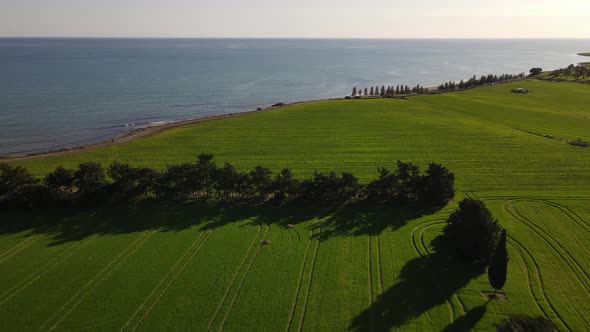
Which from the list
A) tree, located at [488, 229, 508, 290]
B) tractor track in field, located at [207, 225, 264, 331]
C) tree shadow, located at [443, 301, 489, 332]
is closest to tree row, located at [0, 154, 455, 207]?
tractor track in field, located at [207, 225, 264, 331]

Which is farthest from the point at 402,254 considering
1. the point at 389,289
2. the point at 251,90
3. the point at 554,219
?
the point at 251,90

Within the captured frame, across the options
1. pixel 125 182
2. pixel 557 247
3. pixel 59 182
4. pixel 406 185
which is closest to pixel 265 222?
pixel 406 185

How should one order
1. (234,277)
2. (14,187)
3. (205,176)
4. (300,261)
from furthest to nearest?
(205,176)
(14,187)
(300,261)
(234,277)

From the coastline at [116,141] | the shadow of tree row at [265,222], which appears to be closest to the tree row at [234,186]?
the shadow of tree row at [265,222]

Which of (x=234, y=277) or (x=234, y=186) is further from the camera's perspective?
(x=234, y=186)

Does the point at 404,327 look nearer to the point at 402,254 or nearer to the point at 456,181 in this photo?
the point at 402,254

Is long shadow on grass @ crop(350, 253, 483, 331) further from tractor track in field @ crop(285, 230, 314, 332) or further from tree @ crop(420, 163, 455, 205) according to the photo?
tree @ crop(420, 163, 455, 205)

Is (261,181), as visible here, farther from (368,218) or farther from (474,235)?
(474,235)
